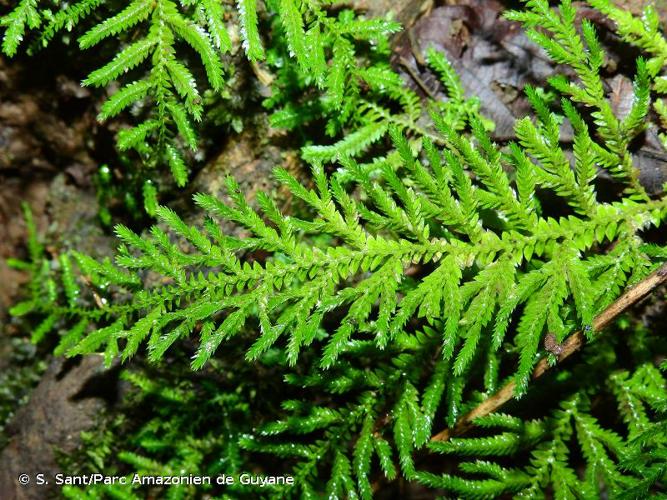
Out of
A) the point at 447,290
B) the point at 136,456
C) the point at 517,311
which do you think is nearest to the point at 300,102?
the point at 447,290

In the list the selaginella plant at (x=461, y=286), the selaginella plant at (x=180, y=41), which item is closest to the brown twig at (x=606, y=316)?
the selaginella plant at (x=461, y=286)

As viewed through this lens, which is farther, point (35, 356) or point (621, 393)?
point (35, 356)

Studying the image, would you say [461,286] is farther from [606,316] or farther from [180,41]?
[180,41]

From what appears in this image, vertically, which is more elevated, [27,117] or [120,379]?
[27,117]

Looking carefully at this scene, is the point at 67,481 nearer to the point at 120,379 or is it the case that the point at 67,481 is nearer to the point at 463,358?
the point at 120,379

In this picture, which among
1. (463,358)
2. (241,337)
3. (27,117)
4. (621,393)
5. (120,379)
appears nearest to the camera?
(463,358)

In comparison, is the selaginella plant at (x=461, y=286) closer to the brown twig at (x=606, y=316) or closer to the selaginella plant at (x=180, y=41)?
the brown twig at (x=606, y=316)

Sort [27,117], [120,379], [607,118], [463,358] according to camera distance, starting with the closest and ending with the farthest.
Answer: [463,358]
[607,118]
[120,379]
[27,117]

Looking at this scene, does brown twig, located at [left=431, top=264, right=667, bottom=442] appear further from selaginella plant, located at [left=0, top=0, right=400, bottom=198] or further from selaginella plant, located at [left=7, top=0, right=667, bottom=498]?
selaginella plant, located at [left=0, top=0, right=400, bottom=198]
